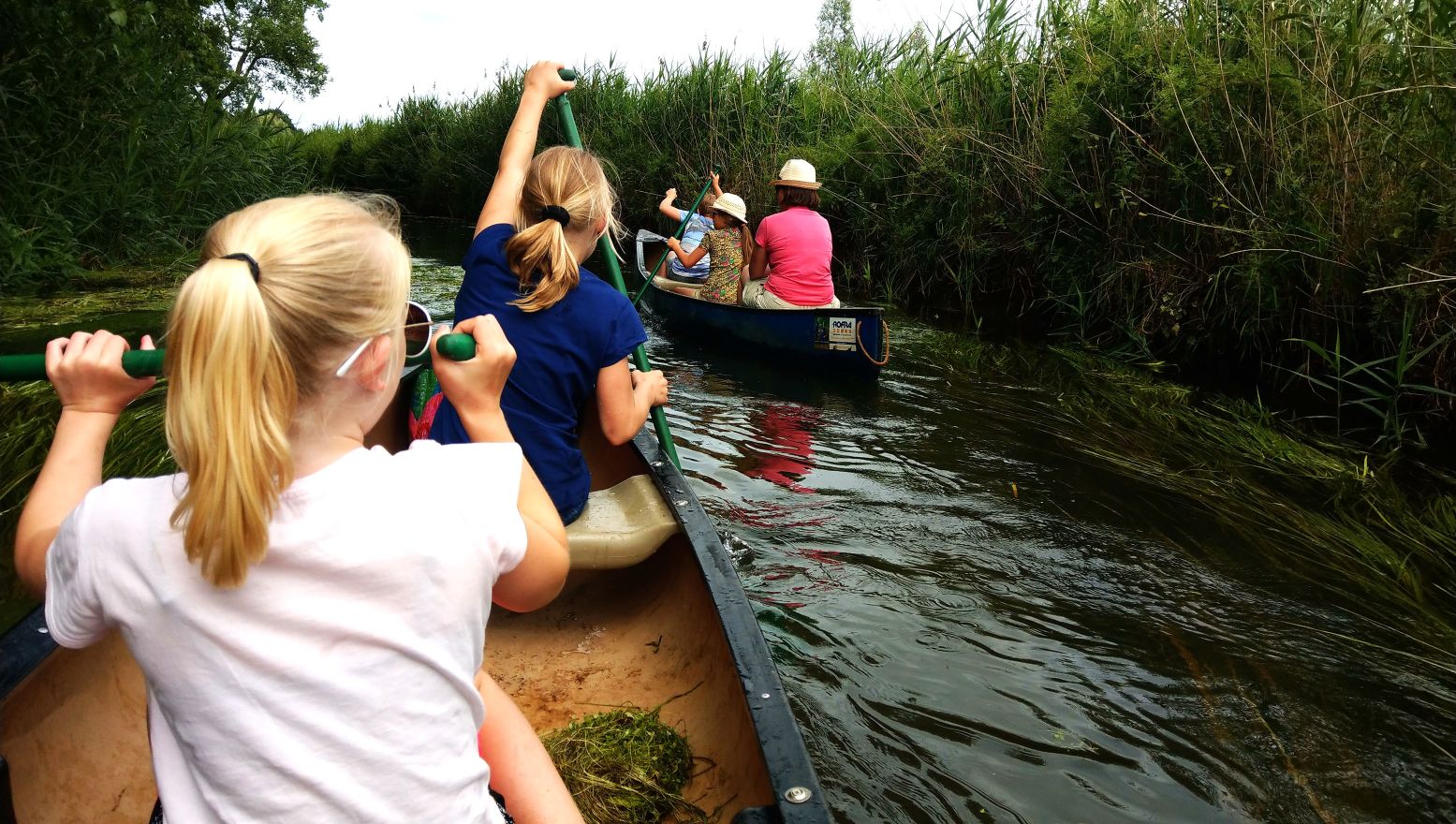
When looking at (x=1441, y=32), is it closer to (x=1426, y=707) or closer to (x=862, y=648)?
(x=1426, y=707)

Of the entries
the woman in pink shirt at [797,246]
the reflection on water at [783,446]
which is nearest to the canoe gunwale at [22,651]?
the reflection on water at [783,446]

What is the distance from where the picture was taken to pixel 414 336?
2.29 metres

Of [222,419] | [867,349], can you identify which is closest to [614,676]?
[222,419]

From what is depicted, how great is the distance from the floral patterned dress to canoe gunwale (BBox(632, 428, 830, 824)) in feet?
17.6

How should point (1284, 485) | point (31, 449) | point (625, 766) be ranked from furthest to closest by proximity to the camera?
point (1284, 485), point (31, 449), point (625, 766)

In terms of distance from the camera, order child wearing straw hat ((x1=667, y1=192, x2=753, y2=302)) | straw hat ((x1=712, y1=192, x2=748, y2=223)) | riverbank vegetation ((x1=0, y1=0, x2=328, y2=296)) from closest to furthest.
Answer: riverbank vegetation ((x1=0, y1=0, x2=328, y2=296)) → straw hat ((x1=712, y1=192, x2=748, y2=223)) → child wearing straw hat ((x1=667, y1=192, x2=753, y2=302))

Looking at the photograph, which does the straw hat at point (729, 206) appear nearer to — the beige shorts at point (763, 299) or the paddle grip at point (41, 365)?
the beige shorts at point (763, 299)

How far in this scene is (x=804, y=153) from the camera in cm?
1104

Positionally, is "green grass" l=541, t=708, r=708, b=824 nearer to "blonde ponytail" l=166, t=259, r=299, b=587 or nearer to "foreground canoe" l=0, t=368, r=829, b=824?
"foreground canoe" l=0, t=368, r=829, b=824

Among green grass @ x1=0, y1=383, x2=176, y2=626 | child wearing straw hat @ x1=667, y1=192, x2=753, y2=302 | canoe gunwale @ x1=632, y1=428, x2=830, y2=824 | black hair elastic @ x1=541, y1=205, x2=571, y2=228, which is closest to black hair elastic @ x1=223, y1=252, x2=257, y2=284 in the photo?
canoe gunwale @ x1=632, y1=428, x2=830, y2=824

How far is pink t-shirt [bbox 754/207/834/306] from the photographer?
735 cm

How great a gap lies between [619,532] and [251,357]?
184cm

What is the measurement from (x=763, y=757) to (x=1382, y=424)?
4.81 m

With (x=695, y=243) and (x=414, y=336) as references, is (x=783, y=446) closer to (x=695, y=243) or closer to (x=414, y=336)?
(x=414, y=336)
